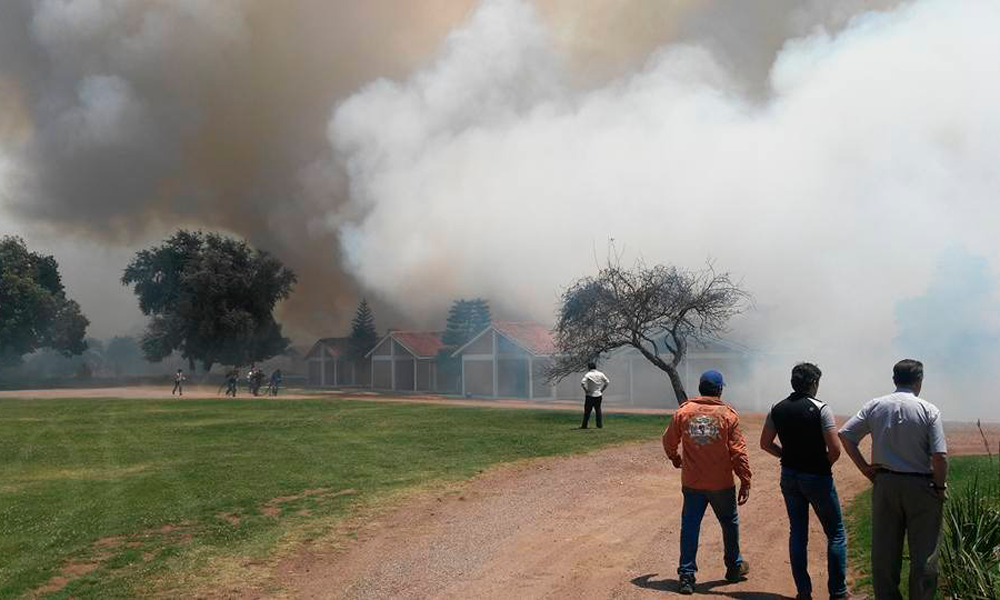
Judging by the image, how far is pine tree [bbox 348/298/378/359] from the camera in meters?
73.4

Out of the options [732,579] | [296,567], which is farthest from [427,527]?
[732,579]

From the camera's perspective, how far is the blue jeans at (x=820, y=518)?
22.7ft

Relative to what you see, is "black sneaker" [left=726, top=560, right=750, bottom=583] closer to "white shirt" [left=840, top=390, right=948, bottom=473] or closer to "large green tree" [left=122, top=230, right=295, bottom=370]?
"white shirt" [left=840, top=390, right=948, bottom=473]

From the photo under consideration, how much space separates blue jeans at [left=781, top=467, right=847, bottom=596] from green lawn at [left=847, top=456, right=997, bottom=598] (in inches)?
20.6

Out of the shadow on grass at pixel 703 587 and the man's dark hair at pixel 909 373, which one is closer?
the man's dark hair at pixel 909 373

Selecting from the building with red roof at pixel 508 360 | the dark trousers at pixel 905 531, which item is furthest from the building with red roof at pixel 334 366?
the dark trousers at pixel 905 531

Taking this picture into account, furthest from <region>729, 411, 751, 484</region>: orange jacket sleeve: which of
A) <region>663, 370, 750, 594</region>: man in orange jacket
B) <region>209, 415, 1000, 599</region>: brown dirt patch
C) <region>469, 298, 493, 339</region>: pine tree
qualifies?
<region>469, 298, 493, 339</region>: pine tree

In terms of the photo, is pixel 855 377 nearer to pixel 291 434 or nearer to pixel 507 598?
pixel 291 434

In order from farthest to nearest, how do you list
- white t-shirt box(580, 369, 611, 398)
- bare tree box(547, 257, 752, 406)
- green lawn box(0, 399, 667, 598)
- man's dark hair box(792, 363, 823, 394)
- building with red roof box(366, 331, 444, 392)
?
building with red roof box(366, 331, 444, 392) < bare tree box(547, 257, 752, 406) < white t-shirt box(580, 369, 611, 398) < green lawn box(0, 399, 667, 598) < man's dark hair box(792, 363, 823, 394)

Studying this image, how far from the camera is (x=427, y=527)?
10461mm

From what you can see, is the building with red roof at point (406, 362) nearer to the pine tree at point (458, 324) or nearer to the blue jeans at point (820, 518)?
the pine tree at point (458, 324)

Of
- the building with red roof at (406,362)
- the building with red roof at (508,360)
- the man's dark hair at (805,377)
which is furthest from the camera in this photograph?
the building with red roof at (406,362)

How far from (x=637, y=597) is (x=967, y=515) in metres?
2.75

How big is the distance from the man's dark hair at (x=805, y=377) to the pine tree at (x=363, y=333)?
2625 inches
